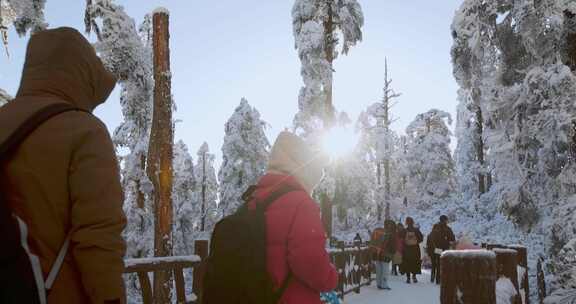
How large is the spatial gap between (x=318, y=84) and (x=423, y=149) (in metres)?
29.3

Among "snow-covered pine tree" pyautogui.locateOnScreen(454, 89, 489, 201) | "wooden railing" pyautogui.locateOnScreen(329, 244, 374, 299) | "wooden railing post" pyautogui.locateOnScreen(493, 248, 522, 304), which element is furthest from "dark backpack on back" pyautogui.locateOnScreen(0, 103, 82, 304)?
"snow-covered pine tree" pyautogui.locateOnScreen(454, 89, 489, 201)

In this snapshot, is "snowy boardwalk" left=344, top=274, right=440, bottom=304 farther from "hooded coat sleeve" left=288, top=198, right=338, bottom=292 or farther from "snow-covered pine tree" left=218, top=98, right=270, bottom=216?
"snow-covered pine tree" left=218, top=98, right=270, bottom=216

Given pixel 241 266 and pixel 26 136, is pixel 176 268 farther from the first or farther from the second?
pixel 26 136

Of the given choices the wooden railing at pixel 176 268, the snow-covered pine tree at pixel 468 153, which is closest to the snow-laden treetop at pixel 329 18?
the wooden railing at pixel 176 268

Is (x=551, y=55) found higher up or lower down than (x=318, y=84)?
lower down

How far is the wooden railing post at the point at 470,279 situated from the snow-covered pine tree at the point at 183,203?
3962cm

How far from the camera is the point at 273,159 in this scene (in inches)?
127

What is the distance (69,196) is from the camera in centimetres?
203

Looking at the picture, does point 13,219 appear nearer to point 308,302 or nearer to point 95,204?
point 95,204

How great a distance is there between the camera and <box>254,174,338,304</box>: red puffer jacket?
270cm

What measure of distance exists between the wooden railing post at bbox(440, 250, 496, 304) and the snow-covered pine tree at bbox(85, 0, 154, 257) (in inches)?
452

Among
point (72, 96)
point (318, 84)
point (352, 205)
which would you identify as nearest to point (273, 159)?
point (72, 96)

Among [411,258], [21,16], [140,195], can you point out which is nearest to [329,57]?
[411,258]

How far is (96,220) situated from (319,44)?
63.1 ft
